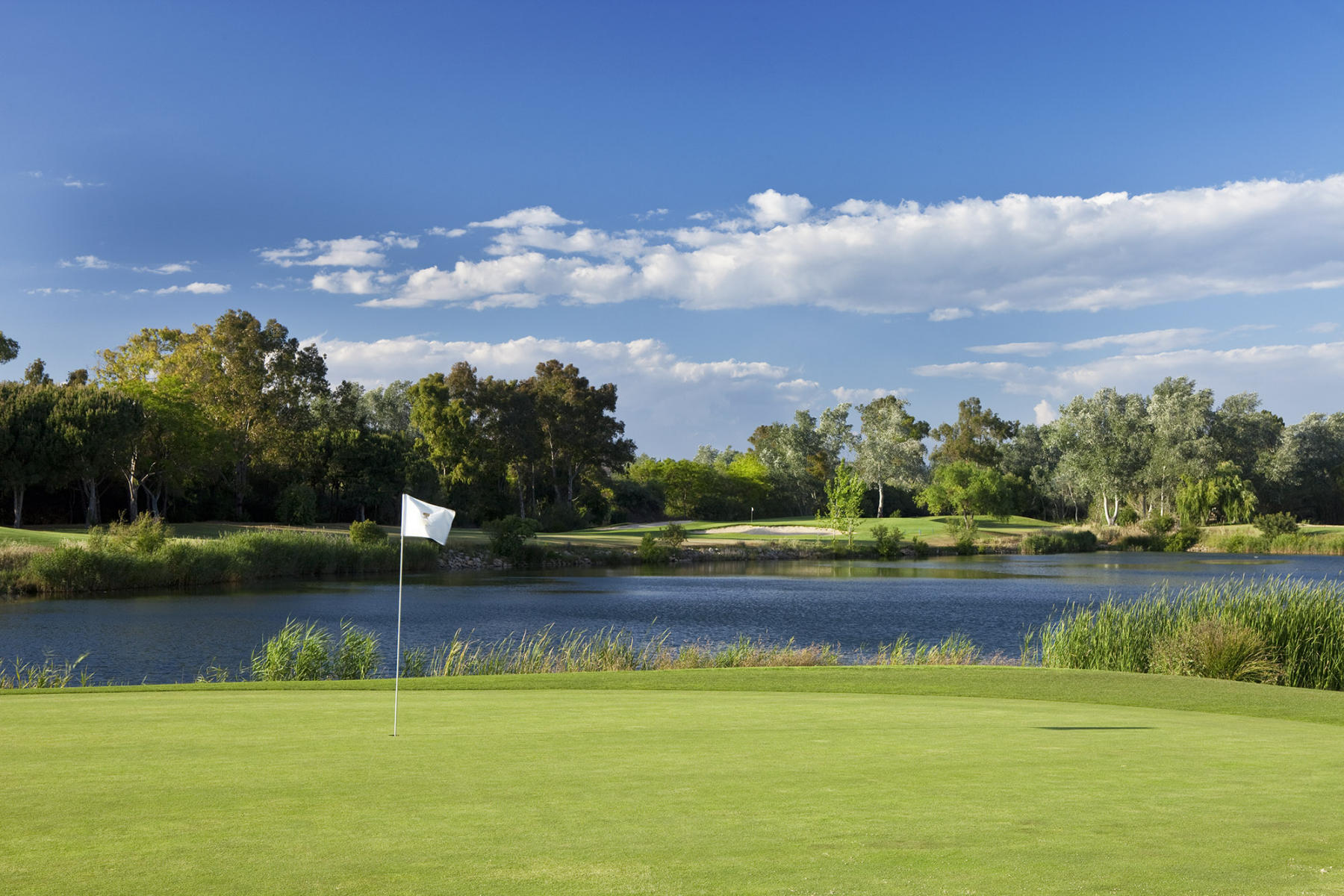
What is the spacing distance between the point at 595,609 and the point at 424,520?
28149mm

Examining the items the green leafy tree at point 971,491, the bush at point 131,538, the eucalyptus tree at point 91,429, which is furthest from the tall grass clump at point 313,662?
the green leafy tree at point 971,491

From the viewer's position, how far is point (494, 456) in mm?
78000

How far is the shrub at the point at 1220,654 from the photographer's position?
17.1 m

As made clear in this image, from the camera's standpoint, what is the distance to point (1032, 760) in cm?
743

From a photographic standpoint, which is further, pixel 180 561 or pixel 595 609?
pixel 180 561

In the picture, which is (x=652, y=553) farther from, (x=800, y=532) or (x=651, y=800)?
(x=651, y=800)

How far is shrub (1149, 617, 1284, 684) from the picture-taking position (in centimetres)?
1711

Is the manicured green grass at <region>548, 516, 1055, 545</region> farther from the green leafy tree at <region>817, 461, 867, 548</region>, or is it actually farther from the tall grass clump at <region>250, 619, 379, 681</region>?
the tall grass clump at <region>250, 619, 379, 681</region>

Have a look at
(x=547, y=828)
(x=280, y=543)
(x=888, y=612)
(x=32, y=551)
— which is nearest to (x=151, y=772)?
(x=547, y=828)

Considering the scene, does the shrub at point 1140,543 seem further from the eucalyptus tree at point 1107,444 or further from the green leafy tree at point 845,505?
the green leafy tree at point 845,505

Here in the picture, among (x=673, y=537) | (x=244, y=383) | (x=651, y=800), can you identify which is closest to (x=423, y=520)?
(x=651, y=800)

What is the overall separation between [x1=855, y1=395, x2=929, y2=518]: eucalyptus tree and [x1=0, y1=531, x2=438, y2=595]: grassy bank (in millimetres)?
63065

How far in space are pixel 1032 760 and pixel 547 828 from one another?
4.16 m

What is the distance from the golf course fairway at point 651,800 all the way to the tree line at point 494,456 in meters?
50.1
